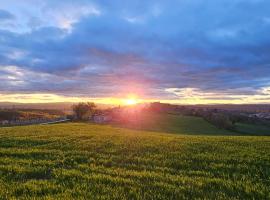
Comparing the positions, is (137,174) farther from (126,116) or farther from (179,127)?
(126,116)

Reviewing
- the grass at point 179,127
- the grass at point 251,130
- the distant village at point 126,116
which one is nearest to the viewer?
the grass at point 179,127

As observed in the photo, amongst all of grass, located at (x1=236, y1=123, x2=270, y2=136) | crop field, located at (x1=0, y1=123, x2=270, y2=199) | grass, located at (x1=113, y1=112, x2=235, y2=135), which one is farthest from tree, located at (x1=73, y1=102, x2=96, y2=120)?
crop field, located at (x1=0, y1=123, x2=270, y2=199)

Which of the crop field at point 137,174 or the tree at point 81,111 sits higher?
the tree at point 81,111

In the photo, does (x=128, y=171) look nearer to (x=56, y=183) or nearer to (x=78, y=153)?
(x=56, y=183)

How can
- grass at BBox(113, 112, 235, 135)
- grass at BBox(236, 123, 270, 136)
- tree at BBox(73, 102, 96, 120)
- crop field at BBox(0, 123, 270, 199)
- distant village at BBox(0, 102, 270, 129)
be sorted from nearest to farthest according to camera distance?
crop field at BBox(0, 123, 270, 199) → grass at BBox(113, 112, 235, 135) → grass at BBox(236, 123, 270, 136) → distant village at BBox(0, 102, 270, 129) → tree at BBox(73, 102, 96, 120)

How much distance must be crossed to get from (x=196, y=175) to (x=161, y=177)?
5.04ft

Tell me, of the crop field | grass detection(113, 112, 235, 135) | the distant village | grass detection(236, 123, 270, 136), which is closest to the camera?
the crop field

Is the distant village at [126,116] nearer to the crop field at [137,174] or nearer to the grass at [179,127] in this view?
the grass at [179,127]

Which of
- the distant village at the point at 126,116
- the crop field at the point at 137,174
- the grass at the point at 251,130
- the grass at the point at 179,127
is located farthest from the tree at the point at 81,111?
the crop field at the point at 137,174

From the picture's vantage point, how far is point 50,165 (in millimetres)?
13664

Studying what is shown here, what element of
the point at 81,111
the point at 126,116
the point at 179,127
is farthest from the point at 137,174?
the point at 81,111

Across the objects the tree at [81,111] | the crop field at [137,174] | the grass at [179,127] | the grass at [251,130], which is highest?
the tree at [81,111]

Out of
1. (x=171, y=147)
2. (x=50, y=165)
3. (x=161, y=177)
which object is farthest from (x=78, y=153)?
(x=161, y=177)

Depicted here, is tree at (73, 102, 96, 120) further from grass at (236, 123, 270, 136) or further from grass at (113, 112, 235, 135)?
grass at (236, 123, 270, 136)
